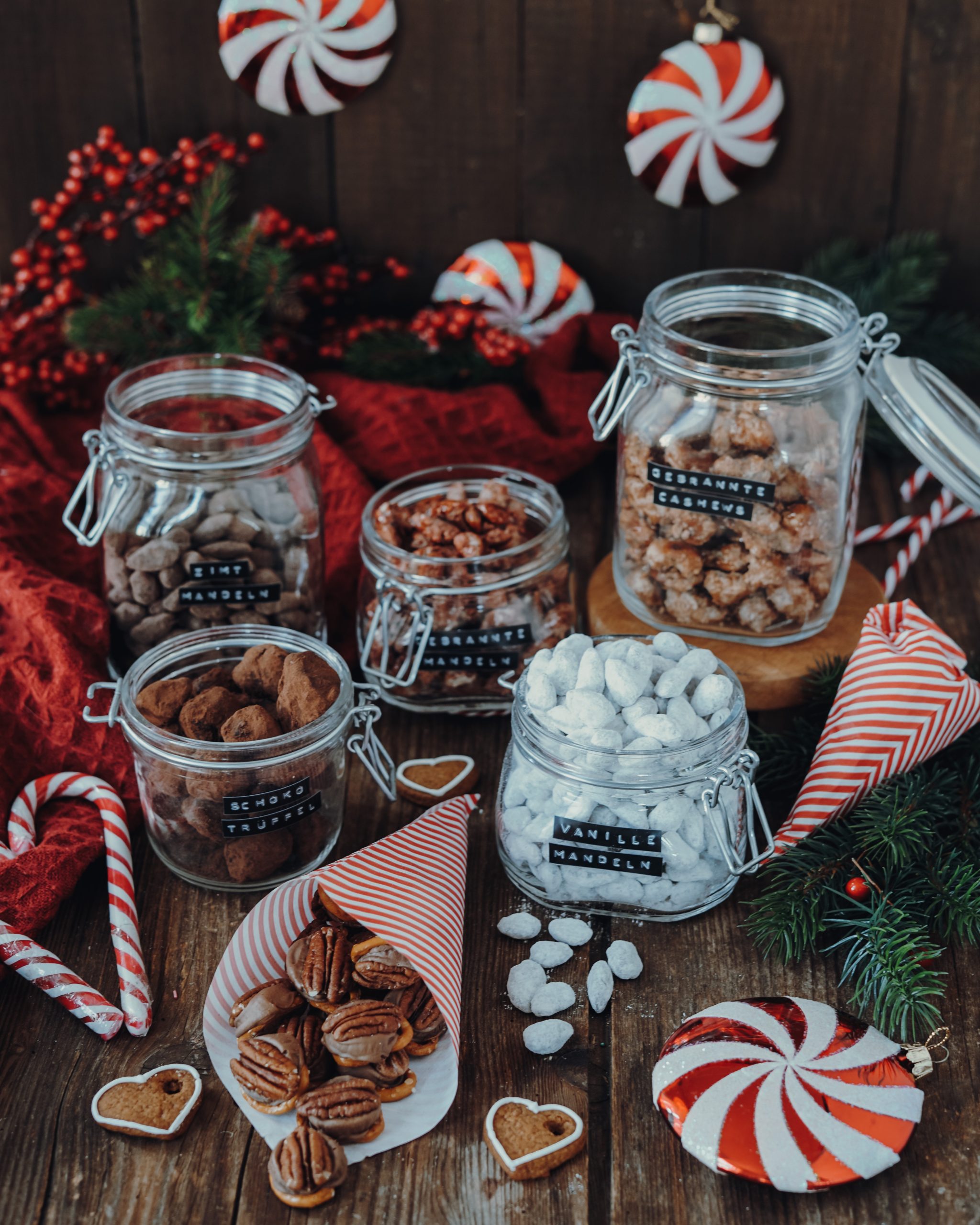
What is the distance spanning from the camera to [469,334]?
6.14 ft

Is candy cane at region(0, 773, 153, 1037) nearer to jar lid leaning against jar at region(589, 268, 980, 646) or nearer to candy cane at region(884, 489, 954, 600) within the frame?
jar lid leaning against jar at region(589, 268, 980, 646)

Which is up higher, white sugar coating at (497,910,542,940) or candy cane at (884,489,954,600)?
candy cane at (884,489,954,600)

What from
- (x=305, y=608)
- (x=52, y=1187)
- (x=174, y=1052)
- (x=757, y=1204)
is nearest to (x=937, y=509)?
(x=305, y=608)

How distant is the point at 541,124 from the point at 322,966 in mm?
1320

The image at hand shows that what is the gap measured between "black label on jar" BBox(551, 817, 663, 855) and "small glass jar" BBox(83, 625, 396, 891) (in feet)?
0.71

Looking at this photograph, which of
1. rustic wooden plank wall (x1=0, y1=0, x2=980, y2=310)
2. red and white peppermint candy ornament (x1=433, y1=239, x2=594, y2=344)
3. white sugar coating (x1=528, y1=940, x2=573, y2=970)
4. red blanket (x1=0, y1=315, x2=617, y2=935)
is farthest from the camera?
red and white peppermint candy ornament (x1=433, y1=239, x2=594, y2=344)

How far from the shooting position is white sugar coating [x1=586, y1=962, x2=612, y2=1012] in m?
1.09

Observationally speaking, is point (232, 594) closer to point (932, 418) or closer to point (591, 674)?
point (591, 674)

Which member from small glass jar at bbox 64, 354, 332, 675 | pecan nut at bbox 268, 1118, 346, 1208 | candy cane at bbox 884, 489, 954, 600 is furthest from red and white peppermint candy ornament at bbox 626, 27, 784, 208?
pecan nut at bbox 268, 1118, 346, 1208

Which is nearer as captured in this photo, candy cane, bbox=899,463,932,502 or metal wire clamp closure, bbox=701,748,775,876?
metal wire clamp closure, bbox=701,748,775,876

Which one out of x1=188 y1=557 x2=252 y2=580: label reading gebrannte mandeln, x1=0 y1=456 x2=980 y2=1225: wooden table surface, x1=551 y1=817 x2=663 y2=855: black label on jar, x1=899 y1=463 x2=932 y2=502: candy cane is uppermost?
x1=188 y1=557 x2=252 y2=580: label reading gebrannte mandeln

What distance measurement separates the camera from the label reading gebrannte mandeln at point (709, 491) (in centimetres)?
132

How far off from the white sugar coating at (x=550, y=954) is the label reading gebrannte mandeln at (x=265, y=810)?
263 millimetres

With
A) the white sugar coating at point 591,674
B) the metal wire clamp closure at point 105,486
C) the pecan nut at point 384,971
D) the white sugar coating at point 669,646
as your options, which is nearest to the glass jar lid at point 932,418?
the white sugar coating at point 669,646
